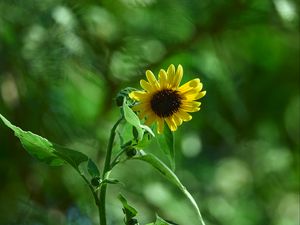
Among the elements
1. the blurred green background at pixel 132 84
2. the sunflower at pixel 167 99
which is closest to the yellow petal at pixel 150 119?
the sunflower at pixel 167 99

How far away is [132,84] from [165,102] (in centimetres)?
79

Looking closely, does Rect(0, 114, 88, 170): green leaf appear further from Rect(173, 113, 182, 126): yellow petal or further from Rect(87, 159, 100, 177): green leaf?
Rect(173, 113, 182, 126): yellow petal

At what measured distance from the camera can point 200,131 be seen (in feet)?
6.70

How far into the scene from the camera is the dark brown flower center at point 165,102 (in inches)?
37.2

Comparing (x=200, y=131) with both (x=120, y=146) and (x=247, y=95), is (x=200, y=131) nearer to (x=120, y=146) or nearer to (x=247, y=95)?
(x=247, y=95)

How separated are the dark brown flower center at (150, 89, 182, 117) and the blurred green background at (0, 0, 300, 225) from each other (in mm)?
597

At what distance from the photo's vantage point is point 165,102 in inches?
37.1

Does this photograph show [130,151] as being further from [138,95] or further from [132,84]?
[132,84]

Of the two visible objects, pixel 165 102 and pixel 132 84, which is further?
pixel 132 84

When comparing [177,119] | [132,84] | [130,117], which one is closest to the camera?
[130,117]

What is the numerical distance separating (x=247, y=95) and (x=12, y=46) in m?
0.68

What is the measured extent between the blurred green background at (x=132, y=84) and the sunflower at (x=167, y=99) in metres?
0.60

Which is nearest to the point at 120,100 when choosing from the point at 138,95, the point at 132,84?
the point at 138,95

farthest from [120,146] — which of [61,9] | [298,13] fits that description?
[298,13]
